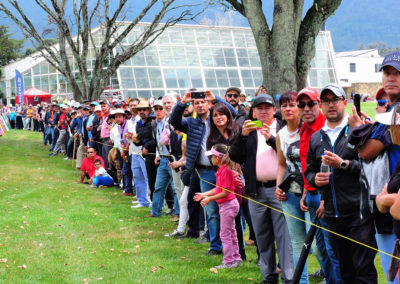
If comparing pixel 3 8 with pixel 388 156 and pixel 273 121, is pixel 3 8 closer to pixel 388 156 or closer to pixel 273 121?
pixel 273 121

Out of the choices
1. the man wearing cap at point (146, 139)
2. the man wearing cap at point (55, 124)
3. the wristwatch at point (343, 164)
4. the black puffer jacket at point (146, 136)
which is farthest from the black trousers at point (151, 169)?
the man wearing cap at point (55, 124)

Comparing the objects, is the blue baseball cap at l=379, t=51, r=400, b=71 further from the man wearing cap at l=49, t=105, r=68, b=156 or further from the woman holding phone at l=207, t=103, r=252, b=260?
the man wearing cap at l=49, t=105, r=68, b=156

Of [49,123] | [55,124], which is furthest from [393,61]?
[49,123]

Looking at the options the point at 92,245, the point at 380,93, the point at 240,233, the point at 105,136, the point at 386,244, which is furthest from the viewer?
the point at 105,136

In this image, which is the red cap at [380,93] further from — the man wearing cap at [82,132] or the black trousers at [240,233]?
the man wearing cap at [82,132]

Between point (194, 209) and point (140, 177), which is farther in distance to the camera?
point (140, 177)

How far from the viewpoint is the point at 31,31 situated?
912 inches

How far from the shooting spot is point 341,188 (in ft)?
16.4

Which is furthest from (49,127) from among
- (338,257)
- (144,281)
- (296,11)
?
(338,257)

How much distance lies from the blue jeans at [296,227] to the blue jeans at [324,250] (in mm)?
150

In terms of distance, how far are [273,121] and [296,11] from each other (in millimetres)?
4989

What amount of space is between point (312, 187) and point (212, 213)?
106 inches

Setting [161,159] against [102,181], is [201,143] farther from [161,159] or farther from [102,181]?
[102,181]

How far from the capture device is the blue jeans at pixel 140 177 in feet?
41.3
